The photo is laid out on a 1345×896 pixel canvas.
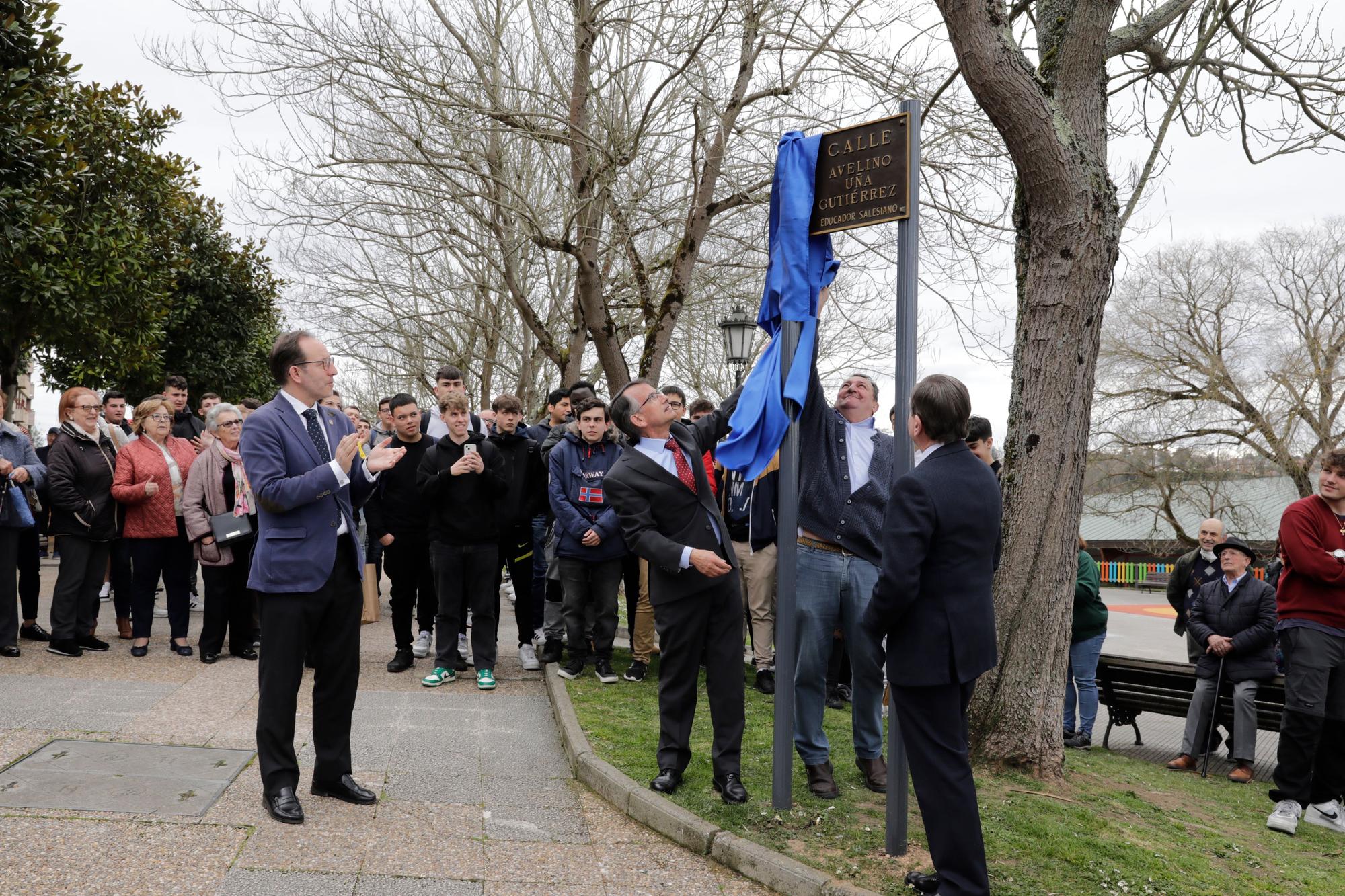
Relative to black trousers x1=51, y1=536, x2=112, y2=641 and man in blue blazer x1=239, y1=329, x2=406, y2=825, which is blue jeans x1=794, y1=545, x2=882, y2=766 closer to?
man in blue blazer x1=239, y1=329, x2=406, y2=825

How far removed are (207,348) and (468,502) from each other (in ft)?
52.2

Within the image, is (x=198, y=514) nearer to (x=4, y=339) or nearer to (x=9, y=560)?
(x=9, y=560)

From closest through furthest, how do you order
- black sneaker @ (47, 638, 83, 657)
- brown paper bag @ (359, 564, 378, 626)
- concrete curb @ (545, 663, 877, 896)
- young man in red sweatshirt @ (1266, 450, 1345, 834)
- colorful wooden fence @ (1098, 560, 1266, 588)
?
concrete curb @ (545, 663, 877, 896) < young man in red sweatshirt @ (1266, 450, 1345, 834) < black sneaker @ (47, 638, 83, 657) < brown paper bag @ (359, 564, 378, 626) < colorful wooden fence @ (1098, 560, 1266, 588)

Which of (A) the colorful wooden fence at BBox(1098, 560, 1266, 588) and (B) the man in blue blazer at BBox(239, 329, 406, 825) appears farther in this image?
(A) the colorful wooden fence at BBox(1098, 560, 1266, 588)

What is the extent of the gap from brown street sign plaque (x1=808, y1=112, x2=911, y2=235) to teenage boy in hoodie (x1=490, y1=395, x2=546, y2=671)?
13.4 feet

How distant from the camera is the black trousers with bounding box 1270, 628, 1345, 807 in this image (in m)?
6.33

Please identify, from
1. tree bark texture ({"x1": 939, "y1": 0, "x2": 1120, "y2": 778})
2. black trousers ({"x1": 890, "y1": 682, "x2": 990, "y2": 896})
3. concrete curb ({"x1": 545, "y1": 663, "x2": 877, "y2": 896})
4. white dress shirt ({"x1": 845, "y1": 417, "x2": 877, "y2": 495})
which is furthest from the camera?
tree bark texture ({"x1": 939, "y1": 0, "x2": 1120, "y2": 778})

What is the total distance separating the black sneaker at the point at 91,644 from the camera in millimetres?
8477

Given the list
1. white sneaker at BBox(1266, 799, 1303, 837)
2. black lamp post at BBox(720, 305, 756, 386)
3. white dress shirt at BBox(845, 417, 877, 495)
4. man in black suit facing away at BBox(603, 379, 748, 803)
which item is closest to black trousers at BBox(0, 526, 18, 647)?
man in black suit facing away at BBox(603, 379, 748, 803)

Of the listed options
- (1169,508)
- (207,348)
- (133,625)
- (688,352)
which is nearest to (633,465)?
(133,625)

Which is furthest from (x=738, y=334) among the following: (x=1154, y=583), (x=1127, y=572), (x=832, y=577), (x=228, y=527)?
(x=1127, y=572)

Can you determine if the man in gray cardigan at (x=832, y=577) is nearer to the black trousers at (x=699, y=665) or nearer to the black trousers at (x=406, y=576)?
the black trousers at (x=699, y=665)

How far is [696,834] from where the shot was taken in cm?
482

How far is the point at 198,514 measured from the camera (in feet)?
27.7
